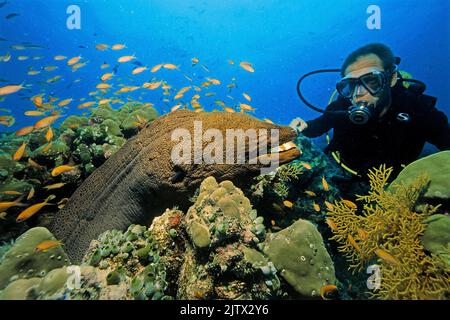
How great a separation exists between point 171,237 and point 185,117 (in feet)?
5.48

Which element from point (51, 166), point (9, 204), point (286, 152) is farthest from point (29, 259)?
point (286, 152)

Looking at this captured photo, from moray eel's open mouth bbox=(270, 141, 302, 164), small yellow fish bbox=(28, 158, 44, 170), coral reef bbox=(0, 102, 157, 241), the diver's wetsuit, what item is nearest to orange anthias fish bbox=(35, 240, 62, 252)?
coral reef bbox=(0, 102, 157, 241)

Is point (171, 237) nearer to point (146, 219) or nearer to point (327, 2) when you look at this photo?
point (146, 219)

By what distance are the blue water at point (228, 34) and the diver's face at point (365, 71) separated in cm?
3994

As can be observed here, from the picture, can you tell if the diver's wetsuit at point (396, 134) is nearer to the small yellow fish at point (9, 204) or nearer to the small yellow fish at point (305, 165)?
the small yellow fish at point (305, 165)

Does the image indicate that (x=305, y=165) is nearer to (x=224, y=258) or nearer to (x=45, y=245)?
(x=224, y=258)

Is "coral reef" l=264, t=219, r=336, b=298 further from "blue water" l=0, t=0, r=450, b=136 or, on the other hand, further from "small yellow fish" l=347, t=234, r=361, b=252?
"blue water" l=0, t=0, r=450, b=136

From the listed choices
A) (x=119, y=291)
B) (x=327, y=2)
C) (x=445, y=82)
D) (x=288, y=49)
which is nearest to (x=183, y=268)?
(x=119, y=291)

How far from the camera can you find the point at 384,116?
499 centimetres

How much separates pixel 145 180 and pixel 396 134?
516 cm

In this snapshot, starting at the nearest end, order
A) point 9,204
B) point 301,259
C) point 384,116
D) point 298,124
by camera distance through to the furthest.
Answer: point 301,259 < point 9,204 < point 384,116 < point 298,124

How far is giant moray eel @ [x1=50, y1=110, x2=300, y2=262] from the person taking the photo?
10.2 ft

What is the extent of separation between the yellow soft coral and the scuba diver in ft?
5.56

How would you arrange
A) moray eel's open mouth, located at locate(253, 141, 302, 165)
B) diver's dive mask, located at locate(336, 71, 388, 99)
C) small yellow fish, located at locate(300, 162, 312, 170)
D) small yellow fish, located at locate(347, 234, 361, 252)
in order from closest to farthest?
moray eel's open mouth, located at locate(253, 141, 302, 165), small yellow fish, located at locate(347, 234, 361, 252), diver's dive mask, located at locate(336, 71, 388, 99), small yellow fish, located at locate(300, 162, 312, 170)
